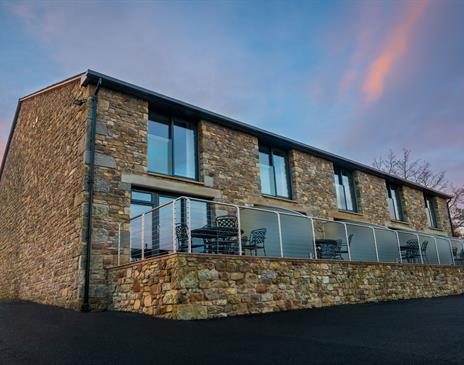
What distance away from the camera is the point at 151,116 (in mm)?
10891

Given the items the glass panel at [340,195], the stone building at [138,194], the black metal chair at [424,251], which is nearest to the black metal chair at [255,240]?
the stone building at [138,194]

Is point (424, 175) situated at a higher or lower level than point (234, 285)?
higher

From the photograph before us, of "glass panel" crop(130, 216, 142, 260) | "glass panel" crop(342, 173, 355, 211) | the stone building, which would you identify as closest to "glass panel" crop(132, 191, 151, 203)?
the stone building

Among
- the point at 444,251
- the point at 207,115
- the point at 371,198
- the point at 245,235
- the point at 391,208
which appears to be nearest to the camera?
the point at 245,235

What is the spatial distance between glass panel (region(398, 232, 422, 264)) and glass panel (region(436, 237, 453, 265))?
1747mm

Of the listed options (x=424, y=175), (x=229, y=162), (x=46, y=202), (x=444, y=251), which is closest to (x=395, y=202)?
(x=444, y=251)

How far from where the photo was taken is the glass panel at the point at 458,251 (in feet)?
49.8

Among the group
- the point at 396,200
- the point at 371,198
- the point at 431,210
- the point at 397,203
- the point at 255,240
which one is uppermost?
the point at 431,210

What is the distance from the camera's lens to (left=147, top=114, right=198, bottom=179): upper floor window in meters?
10.5

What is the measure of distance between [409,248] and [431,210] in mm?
10661

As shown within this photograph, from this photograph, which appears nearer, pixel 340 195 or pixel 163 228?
pixel 163 228

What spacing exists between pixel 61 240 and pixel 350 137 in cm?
1841

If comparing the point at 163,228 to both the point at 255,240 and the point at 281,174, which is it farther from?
the point at 281,174

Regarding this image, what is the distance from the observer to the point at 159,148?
418 inches
